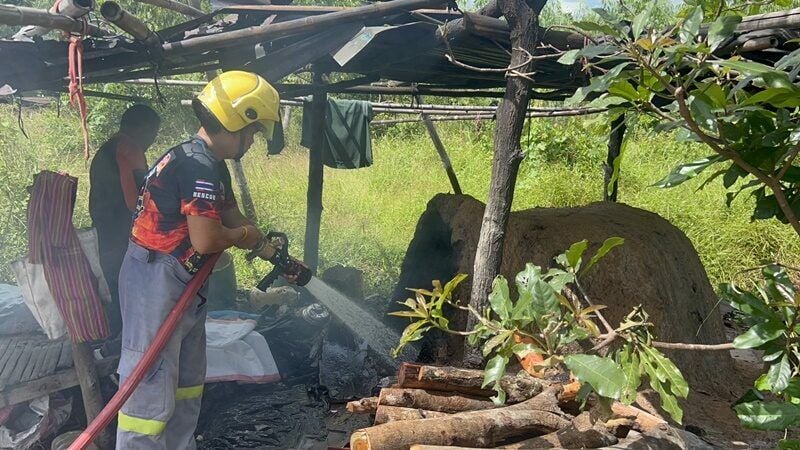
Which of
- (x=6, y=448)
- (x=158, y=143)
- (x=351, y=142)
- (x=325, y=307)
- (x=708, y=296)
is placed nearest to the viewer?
(x=6, y=448)

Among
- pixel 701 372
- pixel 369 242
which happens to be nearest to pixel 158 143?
pixel 369 242

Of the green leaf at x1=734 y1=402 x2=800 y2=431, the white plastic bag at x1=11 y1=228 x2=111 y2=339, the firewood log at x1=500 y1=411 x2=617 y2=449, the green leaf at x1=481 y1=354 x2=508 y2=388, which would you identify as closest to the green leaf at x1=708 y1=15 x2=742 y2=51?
the green leaf at x1=734 y1=402 x2=800 y2=431

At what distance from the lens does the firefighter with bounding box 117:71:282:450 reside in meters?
2.98

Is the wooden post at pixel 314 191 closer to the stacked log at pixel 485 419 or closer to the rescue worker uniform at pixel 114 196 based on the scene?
the rescue worker uniform at pixel 114 196

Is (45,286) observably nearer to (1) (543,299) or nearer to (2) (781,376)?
(1) (543,299)

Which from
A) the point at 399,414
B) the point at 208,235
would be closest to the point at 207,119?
the point at 208,235

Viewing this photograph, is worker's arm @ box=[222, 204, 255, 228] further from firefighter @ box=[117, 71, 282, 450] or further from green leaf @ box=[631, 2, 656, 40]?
green leaf @ box=[631, 2, 656, 40]

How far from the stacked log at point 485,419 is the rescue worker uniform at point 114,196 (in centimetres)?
289

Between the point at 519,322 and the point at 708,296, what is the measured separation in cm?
355

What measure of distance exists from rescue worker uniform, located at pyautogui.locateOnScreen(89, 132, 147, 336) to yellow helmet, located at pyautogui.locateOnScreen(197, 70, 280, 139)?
1.79 metres

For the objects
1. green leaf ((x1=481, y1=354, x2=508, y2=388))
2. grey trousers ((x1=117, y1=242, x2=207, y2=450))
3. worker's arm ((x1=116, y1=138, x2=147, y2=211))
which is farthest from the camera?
worker's arm ((x1=116, y1=138, x2=147, y2=211))

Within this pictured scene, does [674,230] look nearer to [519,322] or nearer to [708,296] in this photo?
[708,296]

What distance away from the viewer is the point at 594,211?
198 inches

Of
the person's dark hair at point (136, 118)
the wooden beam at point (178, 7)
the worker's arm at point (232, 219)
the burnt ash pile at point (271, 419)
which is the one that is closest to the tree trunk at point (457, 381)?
the worker's arm at point (232, 219)
